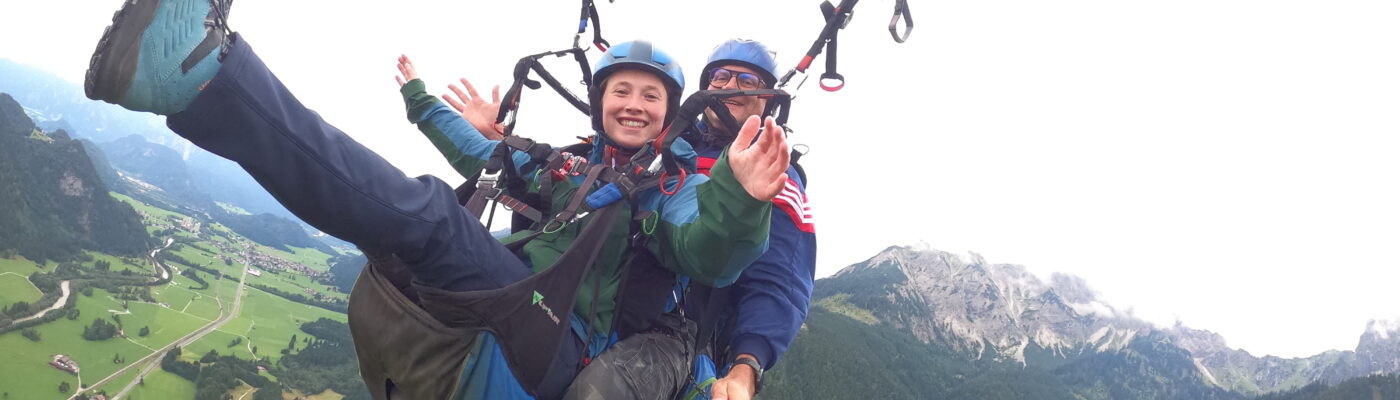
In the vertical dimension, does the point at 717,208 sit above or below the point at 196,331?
above

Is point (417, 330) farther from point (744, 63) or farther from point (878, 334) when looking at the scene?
point (878, 334)

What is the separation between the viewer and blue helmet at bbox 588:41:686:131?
441 cm

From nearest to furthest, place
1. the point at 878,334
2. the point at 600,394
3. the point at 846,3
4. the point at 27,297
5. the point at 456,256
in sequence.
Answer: the point at 456,256 → the point at 600,394 → the point at 846,3 → the point at 27,297 → the point at 878,334

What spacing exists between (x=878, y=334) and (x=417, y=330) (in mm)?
189696

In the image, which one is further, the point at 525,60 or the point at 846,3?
the point at 846,3

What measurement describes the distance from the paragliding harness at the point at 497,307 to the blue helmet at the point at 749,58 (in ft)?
7.75

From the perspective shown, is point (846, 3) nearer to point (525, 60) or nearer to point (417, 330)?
point (525, 60)

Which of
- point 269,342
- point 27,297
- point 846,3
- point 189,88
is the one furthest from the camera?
point 269,342

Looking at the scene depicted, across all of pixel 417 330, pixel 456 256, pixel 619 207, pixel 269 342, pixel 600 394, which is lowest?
pixel 269 342

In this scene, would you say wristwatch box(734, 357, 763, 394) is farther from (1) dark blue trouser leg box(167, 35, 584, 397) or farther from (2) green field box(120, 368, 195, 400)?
(2) green field box(120, 368, 195, 400)

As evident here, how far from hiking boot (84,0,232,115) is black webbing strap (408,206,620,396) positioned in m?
1.16

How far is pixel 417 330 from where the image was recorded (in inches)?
119

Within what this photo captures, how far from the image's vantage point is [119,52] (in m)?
2.19

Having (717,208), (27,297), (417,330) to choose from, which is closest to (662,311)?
(717,208)
